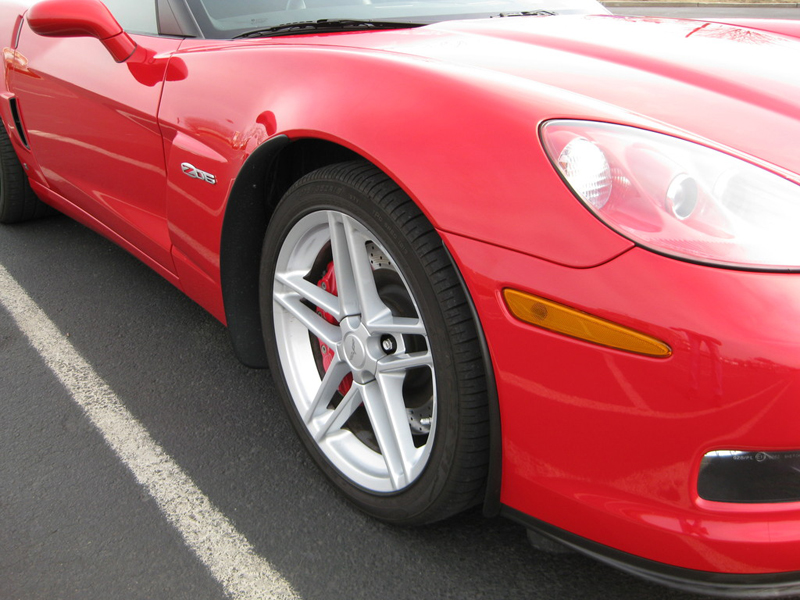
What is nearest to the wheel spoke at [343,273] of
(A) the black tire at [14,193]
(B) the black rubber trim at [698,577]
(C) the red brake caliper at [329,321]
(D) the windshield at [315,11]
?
(C) the red brake caliper at [329,321]

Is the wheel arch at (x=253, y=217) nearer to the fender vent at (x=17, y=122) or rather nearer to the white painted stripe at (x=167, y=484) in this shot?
the white painted stripe at (x=167, y=484)

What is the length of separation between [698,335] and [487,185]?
43 centimetres

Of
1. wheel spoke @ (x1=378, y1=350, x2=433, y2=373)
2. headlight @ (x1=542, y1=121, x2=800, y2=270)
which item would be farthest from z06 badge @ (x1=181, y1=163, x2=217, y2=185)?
headlight @ (x1=542, y1=121, x2=800, y2=270)

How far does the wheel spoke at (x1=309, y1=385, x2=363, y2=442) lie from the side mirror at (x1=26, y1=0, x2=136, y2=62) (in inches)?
51.0

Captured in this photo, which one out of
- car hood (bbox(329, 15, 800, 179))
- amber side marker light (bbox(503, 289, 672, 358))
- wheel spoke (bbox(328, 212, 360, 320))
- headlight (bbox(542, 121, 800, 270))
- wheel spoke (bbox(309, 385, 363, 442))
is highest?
car hood (bbox(329, 15, 800, 179))

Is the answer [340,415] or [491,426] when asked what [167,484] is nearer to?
[340,415]

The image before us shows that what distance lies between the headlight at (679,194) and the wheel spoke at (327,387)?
0.80 m

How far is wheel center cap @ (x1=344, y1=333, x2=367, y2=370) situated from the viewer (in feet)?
5.57

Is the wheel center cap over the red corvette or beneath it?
beneath

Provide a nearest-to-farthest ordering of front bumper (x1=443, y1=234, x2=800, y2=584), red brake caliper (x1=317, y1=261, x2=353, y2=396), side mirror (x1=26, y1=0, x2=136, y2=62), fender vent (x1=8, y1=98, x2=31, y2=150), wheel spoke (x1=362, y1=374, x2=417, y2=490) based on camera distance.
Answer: front bumper (x1=443, y1=234, x2=800, y2=584) < wheel spoke (x1=362, y1=374, x2=417, y2=490) < red brake caliper (x1=317, y1=261, x2=353, y2=396) < side mirror (x1=26, y1=0, x2=136, y2=62) < fender vent (x1=8, y1=98, x2=31, y2=150)

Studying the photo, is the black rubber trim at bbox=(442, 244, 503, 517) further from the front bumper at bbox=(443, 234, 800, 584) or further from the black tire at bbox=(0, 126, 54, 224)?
the black tire at bbox=(0, 126, 54, 224)

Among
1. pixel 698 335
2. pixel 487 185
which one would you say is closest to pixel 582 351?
pixel 698 335

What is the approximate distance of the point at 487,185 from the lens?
1283 millimetres

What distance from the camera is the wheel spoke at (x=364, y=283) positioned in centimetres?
164
